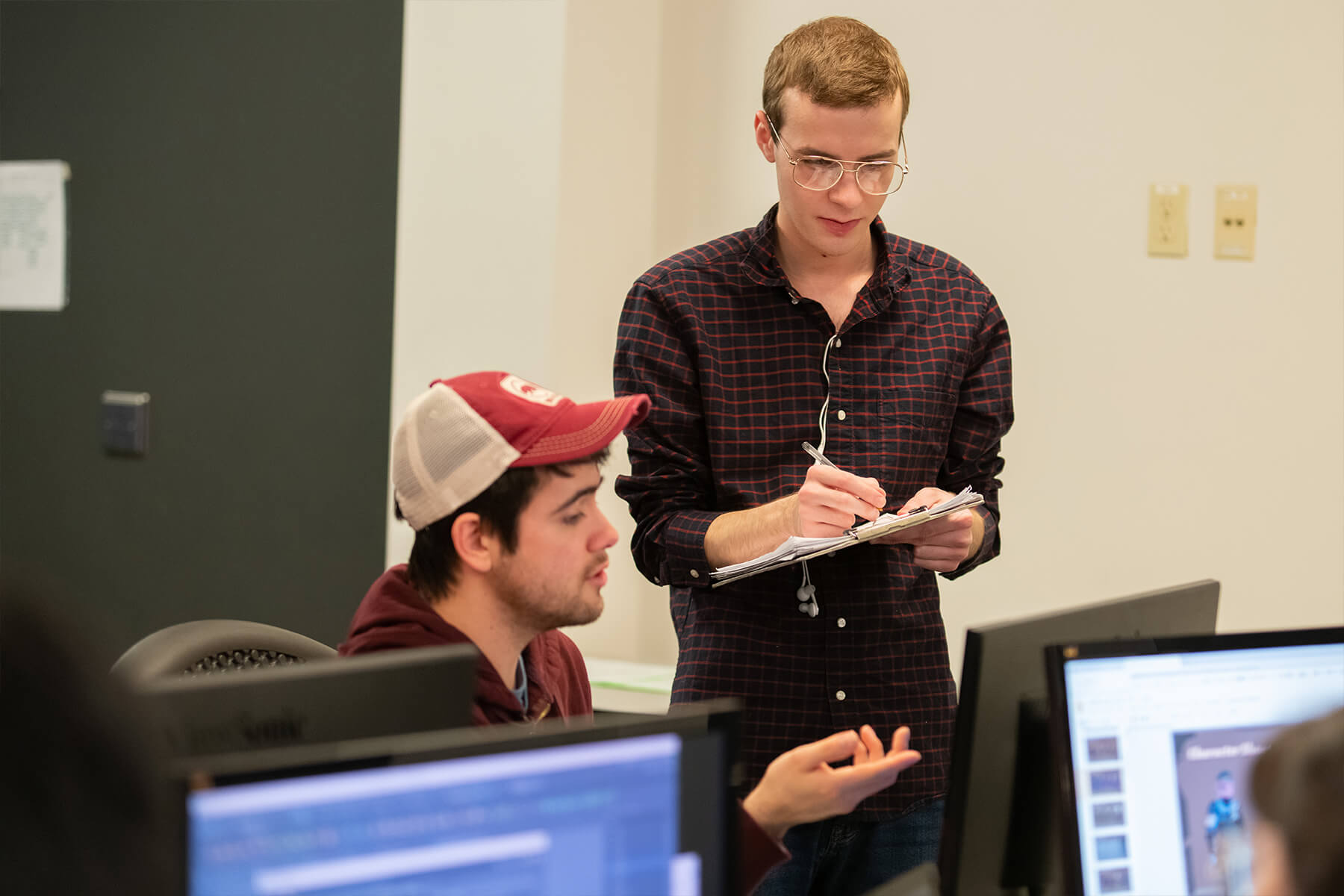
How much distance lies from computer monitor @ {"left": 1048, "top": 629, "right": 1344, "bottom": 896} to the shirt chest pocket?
25.4 inches

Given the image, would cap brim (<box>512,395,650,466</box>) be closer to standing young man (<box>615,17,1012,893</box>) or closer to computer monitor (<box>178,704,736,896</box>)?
standing young man (<box>615,17,1012,893</box>)

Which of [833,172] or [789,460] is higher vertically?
[833,172]

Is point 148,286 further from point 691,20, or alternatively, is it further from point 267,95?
point 691,20

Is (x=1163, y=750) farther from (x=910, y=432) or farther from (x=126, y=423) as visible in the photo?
(x=126, y=423)

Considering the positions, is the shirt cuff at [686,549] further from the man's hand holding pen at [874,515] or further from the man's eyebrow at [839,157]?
the man's eyebrow at [839,157]

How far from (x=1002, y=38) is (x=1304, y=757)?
7.56 ft

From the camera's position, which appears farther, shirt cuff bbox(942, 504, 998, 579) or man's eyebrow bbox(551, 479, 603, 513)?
shirt cuff bbox(942, 504, 998, 579)

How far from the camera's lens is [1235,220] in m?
2.64

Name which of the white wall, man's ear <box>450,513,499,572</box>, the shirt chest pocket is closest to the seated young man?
man's ear <box>450,513,499,572</box>

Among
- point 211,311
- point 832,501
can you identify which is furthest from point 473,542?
point 211,311

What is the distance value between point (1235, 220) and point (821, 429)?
1310 millimetres

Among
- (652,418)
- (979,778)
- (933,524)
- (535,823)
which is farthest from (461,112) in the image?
(535,823)

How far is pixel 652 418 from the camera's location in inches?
70.6

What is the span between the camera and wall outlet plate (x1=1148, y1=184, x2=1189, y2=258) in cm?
267
